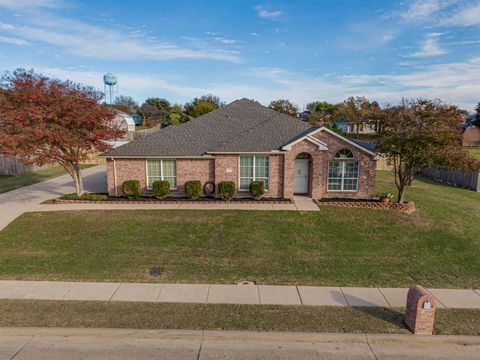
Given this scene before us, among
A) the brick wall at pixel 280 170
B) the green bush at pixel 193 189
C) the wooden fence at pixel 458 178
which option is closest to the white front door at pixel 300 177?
the brick wall at pixel 280 170

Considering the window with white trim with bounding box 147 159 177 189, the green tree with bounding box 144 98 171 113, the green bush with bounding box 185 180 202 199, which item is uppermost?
the green tree with bounding box 144 98 171 113

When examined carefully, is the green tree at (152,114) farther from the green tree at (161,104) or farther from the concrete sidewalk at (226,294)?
the concrete sidewalk at (226,294)

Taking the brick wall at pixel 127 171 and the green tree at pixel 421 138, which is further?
the brick wall at pixel 127 171

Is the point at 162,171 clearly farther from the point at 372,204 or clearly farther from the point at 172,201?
the point at 372,204

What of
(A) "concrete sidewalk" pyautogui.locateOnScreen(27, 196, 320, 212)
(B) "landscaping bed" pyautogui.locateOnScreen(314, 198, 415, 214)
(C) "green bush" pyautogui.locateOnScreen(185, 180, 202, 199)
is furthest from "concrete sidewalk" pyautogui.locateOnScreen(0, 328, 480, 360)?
(C) "green bush" pyautogui.locateOnScreen(185, 180, 202, 199)

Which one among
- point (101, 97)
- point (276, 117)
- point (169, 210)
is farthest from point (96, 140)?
point (276, 117)

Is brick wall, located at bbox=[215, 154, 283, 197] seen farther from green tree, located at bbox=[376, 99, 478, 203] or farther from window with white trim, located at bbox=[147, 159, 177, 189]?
green tree, located at bbox=[376, 99, 478, 203]
